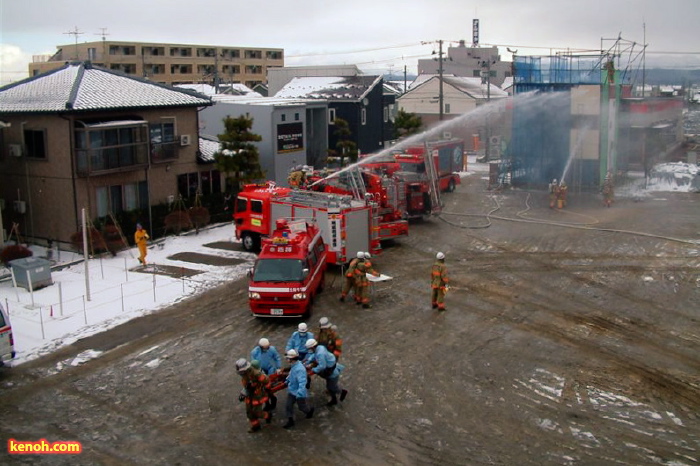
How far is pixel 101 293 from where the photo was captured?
20344 mm

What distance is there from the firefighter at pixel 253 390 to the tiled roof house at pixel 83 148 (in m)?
16.1

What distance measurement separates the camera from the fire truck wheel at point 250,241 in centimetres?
2514

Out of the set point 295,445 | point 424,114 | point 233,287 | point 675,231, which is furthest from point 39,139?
point 424,114

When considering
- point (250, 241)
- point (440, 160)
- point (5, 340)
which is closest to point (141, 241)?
point (250, 241)

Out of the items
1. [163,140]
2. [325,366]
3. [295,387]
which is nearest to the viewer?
[295,387]

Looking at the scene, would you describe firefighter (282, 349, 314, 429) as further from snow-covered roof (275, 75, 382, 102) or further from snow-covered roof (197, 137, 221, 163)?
snow-covered roof (275, 75, 382, 102)

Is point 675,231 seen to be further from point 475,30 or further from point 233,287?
point 475,30

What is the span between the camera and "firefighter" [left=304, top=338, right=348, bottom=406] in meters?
12.4

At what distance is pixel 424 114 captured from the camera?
202 ft

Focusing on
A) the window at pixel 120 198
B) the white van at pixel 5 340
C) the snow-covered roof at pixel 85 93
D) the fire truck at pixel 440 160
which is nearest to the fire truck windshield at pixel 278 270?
the white van at pixel 5 340

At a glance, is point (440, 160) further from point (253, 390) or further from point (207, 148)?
point (253, 390)

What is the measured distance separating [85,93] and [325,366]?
18606mm

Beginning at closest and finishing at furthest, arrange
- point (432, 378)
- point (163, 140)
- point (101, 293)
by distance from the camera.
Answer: point (432, 378) → point (101, 293) → point (163, 140)

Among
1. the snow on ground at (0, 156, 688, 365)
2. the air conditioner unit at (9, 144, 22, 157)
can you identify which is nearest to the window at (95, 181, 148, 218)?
the snow on ground at (0, 156, 688, 365)
